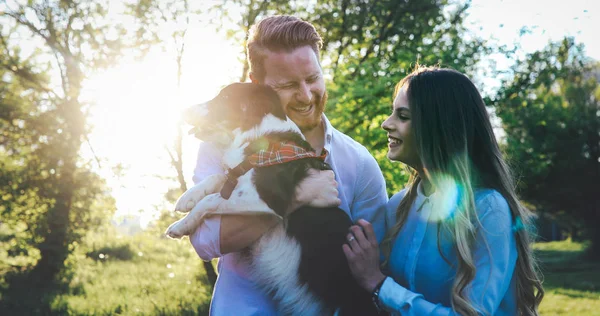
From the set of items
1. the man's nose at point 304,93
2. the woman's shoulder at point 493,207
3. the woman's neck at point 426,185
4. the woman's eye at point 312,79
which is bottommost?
the woman's neck at point 426,185

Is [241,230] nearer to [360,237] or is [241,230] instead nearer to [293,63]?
[360,237]

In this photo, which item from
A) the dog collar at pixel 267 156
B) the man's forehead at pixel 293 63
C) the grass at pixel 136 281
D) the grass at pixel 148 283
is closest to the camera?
the dog collar at pixel 267 156

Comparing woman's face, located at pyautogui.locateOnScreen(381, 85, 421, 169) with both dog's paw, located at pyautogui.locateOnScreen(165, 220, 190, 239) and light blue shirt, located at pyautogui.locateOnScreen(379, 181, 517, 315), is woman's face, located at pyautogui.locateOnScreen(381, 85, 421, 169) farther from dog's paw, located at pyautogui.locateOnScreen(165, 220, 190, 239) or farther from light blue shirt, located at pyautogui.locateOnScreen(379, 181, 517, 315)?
dog's paw, located at pyautogui.locateOnScreen(165, 220, 190, 239)

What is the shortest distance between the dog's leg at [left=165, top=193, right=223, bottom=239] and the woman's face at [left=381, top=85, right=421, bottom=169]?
3.08ft

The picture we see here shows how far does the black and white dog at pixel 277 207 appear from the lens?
2.68 meters

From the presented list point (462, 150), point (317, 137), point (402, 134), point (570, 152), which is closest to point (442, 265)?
point (462, 150)

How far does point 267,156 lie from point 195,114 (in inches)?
22.0

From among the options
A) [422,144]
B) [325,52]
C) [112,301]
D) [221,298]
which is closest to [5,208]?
[112,301]

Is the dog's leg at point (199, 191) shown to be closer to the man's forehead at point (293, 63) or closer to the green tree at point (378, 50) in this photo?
the man's forehead at point (293, 63)

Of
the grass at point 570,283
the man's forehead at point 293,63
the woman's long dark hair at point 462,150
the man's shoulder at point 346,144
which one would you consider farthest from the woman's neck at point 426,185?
the grass at point 570,283

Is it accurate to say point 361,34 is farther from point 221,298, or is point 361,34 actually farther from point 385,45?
point 221,298

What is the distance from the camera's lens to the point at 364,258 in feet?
A: 8.44

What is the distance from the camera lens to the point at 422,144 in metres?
2.55

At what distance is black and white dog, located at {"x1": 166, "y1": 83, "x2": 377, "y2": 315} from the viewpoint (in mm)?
2684
